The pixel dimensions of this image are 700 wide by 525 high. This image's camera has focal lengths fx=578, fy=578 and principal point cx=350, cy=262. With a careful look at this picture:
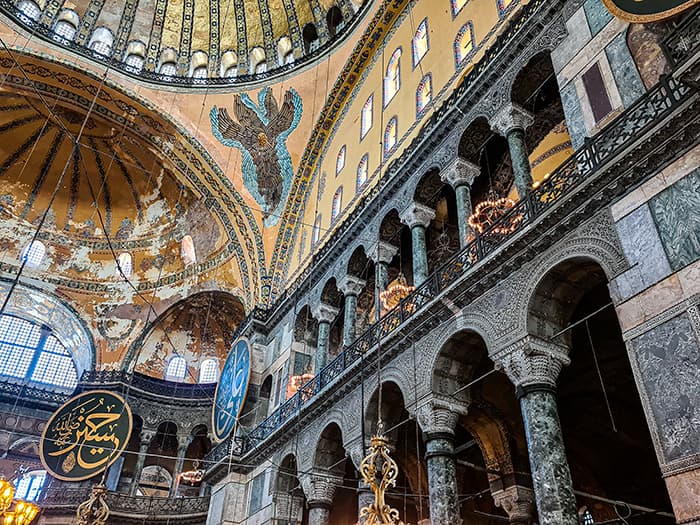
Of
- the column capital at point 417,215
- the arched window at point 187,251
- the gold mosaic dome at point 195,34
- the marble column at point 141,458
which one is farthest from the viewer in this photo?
the arched window at point 187,251

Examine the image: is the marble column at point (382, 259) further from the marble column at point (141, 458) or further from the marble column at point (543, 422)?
the marble column at point (141, 458)

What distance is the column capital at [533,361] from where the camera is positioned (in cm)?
561

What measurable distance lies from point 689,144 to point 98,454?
1211cm

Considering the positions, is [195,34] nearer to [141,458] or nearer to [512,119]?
[141,458]

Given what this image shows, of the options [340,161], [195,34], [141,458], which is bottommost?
[141,458]

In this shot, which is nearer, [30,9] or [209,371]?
[30,9]

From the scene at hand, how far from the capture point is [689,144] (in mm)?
4746

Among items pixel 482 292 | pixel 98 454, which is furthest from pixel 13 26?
pixel 482 292

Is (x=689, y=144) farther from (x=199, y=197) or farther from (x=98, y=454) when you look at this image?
(x=199, y=197)

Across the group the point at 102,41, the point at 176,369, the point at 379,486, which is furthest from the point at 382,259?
the point at 102,41

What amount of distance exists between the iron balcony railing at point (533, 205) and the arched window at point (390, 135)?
152 inches

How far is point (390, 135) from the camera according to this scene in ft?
36.7

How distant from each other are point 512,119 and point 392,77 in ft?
16.8

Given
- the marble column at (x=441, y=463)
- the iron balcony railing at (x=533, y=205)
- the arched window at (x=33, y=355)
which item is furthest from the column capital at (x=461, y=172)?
the arched window at (x=33, y=355)
